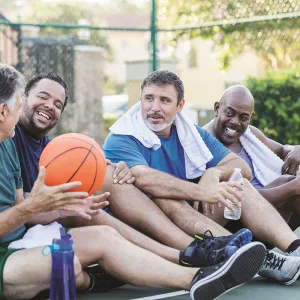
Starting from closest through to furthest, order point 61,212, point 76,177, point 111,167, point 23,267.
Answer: point 23,267
point 76,177
point 61,212
point 111,167

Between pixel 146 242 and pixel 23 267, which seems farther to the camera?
pixel 146 242

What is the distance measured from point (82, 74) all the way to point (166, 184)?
1023 centimetres

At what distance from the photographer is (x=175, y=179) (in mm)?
4848

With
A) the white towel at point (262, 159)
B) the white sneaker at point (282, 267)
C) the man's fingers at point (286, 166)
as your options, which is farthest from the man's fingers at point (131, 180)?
the man's fingers at point (286, 166)

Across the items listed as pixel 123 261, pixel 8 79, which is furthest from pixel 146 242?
pixel 8 79

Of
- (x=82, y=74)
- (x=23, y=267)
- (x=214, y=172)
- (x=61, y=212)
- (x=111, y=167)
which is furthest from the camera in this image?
(x=82, y=74)

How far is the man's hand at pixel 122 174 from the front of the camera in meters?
4.71

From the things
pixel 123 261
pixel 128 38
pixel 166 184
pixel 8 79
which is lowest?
pixel 123 261

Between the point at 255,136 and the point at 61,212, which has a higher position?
the point at 255,136

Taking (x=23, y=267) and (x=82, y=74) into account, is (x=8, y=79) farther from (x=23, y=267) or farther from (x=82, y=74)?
(x=82, y=74)

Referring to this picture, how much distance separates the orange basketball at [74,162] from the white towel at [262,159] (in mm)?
2089

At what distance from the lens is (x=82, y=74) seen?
581 inches

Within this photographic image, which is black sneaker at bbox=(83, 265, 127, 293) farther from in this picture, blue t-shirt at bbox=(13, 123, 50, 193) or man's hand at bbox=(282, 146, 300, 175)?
man's hand at bbox=(282, 146, 300, 175)

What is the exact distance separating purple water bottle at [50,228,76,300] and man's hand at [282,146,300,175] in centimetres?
280
